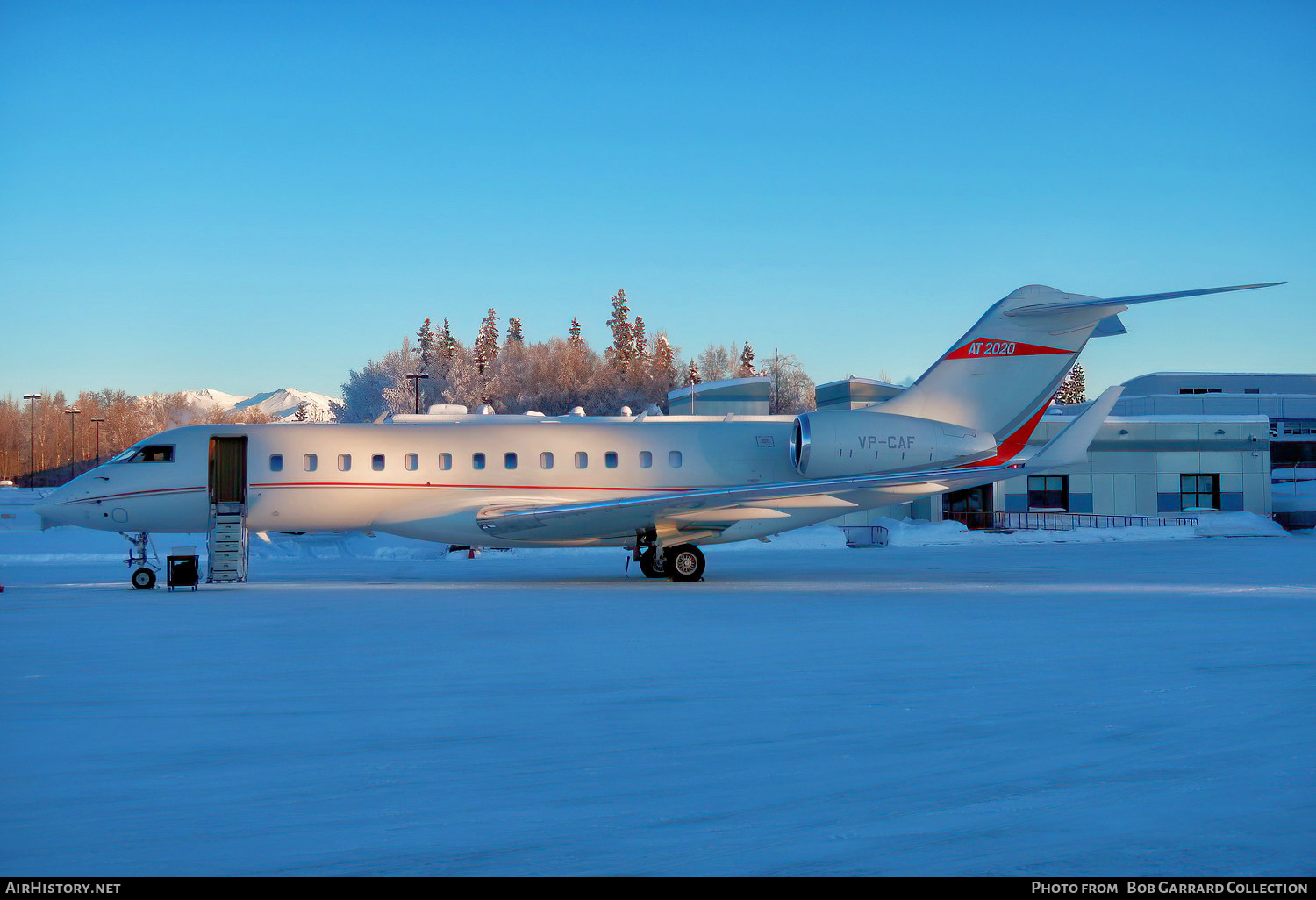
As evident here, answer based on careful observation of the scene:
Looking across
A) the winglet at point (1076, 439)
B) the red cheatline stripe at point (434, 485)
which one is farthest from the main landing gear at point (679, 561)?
the winglet at point (1076, 439)

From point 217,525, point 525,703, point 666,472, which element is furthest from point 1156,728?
point 217,525

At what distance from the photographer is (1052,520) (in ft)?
138

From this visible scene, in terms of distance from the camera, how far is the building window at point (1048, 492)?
42500 mm

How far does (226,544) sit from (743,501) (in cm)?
926

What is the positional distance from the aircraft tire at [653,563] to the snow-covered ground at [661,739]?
5591mm

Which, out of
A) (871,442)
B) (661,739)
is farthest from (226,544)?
(661,739)

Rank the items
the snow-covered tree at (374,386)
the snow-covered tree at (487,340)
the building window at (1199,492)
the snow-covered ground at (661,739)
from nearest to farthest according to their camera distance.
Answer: the snow-covered ground at (661,739) → the building window at (1199,492) → the snow-covered tree at (374,386) → the snow-covered tree at (487,340)

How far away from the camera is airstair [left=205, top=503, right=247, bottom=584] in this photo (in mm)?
18578

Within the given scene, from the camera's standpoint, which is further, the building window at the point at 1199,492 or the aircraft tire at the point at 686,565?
the building window at the point at 1199,492

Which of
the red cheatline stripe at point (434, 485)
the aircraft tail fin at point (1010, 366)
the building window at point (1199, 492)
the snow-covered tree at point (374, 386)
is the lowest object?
the building window at point (1199, 492)

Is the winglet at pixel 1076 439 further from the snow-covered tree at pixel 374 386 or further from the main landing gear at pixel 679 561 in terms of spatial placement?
the snow-covered tree at pixel 374 386

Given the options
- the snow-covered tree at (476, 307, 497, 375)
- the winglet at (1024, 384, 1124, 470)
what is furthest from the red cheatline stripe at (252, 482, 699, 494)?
the snow-covered tree at (476, 307, 497, 375)

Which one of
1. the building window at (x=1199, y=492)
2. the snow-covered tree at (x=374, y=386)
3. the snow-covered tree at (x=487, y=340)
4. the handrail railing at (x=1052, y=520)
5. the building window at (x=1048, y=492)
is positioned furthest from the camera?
the snow-covered tree at (x=487, y=340)

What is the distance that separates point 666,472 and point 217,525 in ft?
27.1
